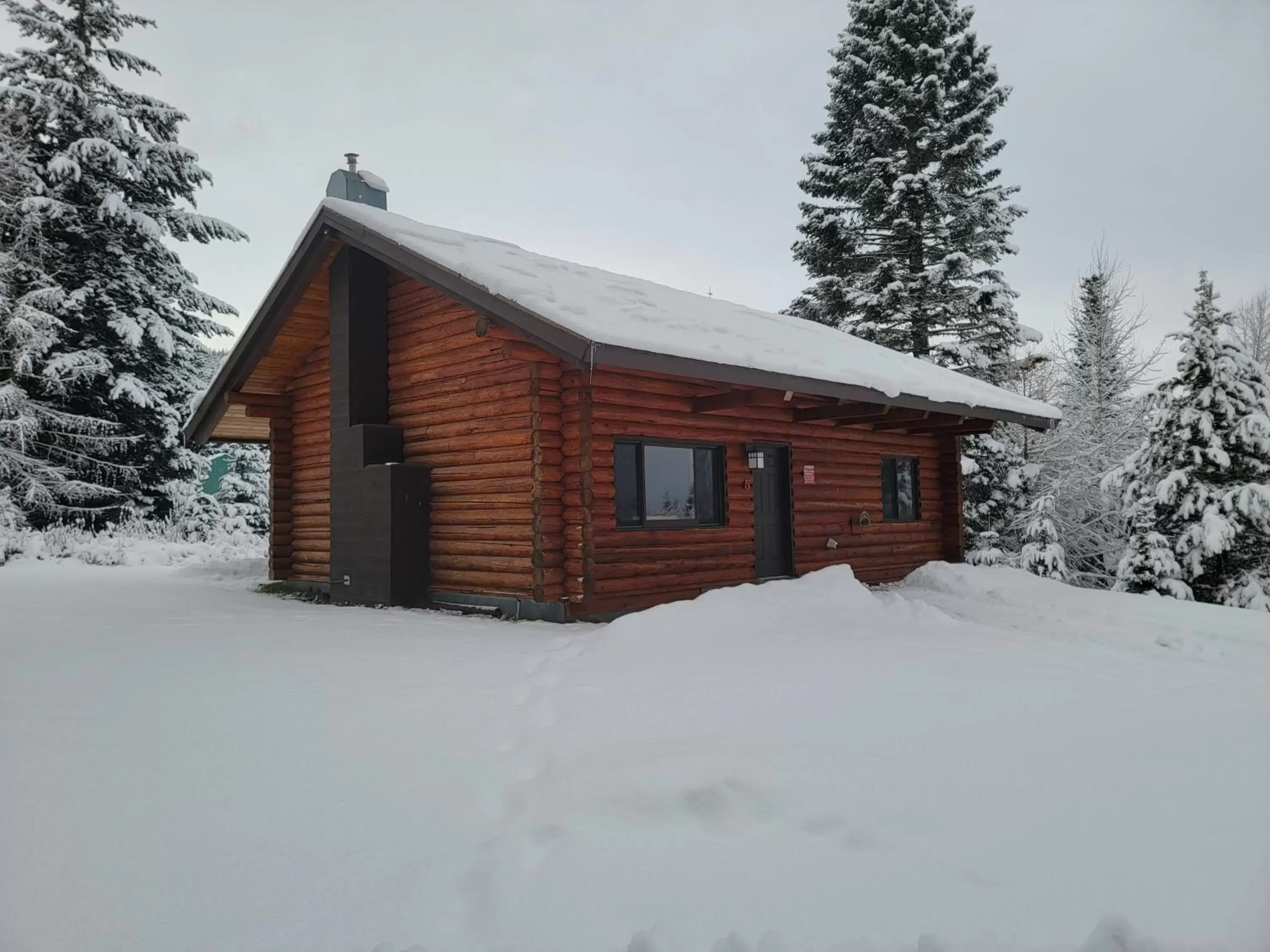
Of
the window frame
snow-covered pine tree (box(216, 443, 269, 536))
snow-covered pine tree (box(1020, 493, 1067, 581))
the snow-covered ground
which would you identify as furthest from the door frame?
snow-covered pine tree (box(216, 443, 269, 536))

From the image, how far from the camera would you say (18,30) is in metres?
19.0

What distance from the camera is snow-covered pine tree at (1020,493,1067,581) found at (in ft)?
53.6

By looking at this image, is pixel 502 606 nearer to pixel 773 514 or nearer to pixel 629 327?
pixel 629 327

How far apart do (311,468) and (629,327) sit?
6829 millimetres

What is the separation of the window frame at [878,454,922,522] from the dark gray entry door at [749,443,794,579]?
8.26 ft

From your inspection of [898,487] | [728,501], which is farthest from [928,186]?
[728,501]

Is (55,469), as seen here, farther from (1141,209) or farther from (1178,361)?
(1141,209)

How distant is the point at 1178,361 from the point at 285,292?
13497mm

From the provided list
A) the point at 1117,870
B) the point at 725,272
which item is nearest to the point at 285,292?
the point at 1117,870

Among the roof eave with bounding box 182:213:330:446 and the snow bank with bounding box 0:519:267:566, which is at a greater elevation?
the roof eave with bounding box 182:213:330:446

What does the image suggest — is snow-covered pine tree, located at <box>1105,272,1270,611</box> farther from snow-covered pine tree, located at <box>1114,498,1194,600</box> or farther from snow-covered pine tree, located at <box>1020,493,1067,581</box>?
snow-covered pine tree, located at <box>1020,493,1067,581</box>

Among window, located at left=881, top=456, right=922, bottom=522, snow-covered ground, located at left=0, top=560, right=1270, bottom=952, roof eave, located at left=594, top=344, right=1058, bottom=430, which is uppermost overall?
roof eave, located at left=594, top=344, right=1058, bottom=430

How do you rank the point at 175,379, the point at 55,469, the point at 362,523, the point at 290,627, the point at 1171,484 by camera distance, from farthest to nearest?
the point at 175,379 < the point at 55,469 < the point at 1171,484 < the point at 362,523 < the point at 290,627

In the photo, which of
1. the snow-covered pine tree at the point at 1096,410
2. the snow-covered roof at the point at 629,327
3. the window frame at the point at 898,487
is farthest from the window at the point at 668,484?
the snow-covered pine tree at the point at 1096,410
